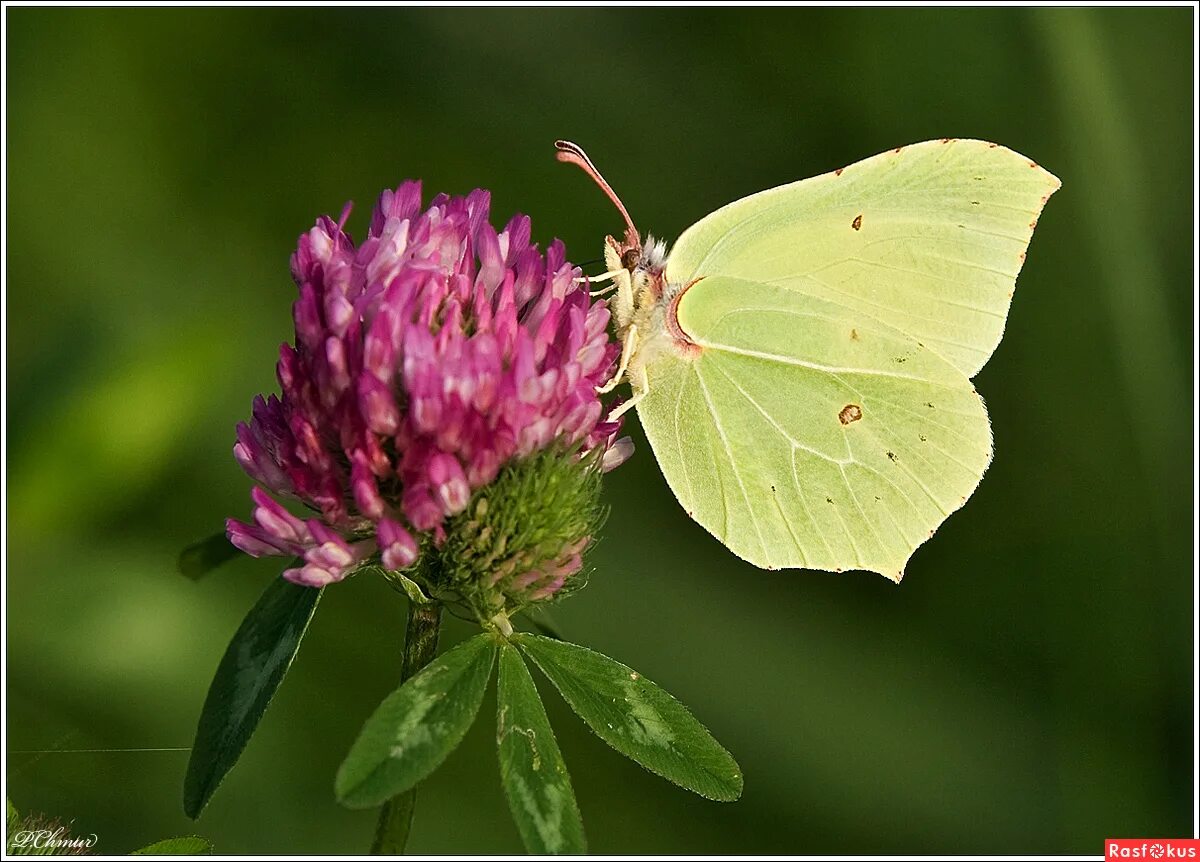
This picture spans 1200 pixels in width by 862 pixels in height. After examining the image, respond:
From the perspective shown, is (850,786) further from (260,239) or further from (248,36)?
(248,36)

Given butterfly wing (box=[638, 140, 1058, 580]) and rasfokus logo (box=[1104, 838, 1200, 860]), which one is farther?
rasfokus logo (box=[1104, 838, 1200, 860])

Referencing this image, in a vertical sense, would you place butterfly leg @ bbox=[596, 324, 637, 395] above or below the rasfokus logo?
above

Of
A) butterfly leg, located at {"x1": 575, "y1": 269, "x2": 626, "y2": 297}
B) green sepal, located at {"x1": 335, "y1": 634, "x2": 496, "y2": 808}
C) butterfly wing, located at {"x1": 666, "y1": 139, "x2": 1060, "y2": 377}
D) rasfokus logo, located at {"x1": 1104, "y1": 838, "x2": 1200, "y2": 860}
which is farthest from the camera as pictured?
rasfokus logo, located at {"x1": 1104, "y1": 838, "x2": 1200, "y2": 860}

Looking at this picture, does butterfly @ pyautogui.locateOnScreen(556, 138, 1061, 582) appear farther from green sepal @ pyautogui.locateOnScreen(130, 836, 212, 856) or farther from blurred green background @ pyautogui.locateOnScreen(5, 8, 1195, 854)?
green sepal @ pyautogui.locateOnScreen(130, 836, 212, 856)

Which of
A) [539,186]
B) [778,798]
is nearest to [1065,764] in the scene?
[778,798]

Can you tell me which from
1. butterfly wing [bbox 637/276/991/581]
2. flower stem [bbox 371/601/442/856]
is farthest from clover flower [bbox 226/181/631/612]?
butterfly wing [bbox 637/276/991/581]

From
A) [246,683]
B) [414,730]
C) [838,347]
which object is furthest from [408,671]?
[838,347]

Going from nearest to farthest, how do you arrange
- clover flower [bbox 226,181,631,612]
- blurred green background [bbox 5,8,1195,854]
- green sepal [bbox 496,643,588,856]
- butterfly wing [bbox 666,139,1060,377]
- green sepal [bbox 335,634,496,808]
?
1. green sepal [bbox 335,634,496,808]
2. green sepal [bbox 496,643,588,856]
3. clover flower [bbox 226,181,631,612]
4. butterfly wing [bbox 666,139,1060,377]
5. blurred green background [bbox 5,8,1195,854]
